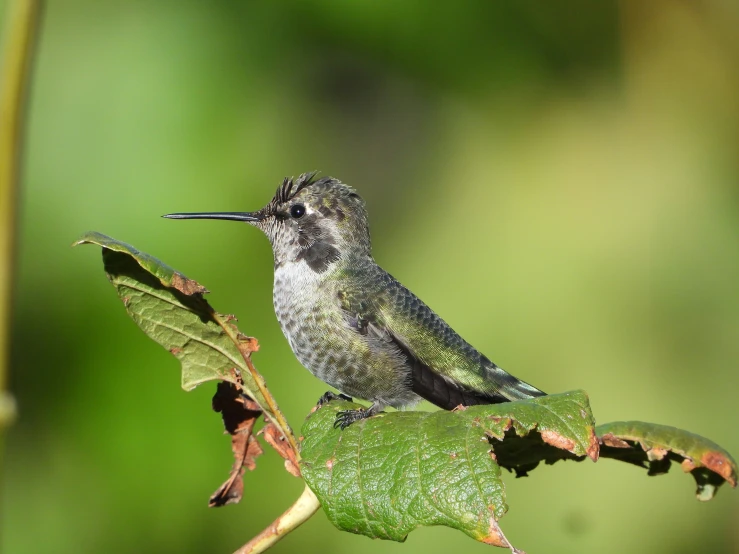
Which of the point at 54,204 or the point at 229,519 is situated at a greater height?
the point at 54,204

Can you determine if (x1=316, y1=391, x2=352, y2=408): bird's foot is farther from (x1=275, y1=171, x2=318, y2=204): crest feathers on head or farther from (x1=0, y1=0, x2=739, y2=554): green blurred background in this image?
(x1=275, y1=171, x2=318, y2=204): crest feathers on head

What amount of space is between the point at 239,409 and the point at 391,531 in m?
0.67

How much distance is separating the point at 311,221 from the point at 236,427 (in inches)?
58.1

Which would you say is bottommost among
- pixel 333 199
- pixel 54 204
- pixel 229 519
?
pixel 229 519

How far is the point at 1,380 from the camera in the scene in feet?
3.07

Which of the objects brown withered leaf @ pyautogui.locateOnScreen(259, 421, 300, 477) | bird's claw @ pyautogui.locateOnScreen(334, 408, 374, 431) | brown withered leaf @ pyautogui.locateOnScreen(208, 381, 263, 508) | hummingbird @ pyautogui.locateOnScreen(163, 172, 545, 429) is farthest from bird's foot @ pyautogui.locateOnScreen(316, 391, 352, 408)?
brown withered leaf @ pyautogui.locateOnScreen(259, 421, 300, 477)

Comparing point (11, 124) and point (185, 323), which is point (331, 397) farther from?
point (11, 124)

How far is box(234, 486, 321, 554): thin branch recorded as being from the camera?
1.60m

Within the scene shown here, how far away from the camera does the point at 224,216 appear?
3.55m

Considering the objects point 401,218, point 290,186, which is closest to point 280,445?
point 290,186

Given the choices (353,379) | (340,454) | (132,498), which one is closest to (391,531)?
(340,454)

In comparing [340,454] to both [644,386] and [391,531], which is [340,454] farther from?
[644,386]

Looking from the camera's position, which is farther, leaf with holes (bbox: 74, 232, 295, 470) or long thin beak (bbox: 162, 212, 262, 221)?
long thin beak (bbox: 162, 212, 262, 221)

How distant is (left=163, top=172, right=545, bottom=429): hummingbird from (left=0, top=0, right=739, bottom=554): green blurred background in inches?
14.7
